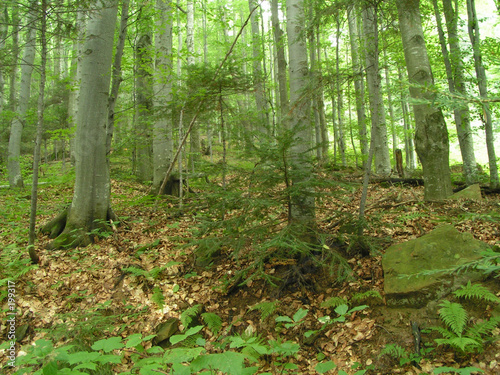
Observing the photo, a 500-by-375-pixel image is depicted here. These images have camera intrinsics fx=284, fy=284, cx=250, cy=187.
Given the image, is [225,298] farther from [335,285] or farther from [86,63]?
[86,63]

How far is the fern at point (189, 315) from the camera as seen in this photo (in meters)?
3.63

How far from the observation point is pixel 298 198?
3.70 m

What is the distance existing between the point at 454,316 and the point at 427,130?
3800 millimetres

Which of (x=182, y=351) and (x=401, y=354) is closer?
(x=182, y=351)

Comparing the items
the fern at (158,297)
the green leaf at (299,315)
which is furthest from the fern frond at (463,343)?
the fern at (158,297)

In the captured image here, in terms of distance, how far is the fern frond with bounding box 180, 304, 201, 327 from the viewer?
363 cm

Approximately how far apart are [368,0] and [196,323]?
480 cm

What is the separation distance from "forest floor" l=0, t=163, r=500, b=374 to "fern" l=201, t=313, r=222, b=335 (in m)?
0.13

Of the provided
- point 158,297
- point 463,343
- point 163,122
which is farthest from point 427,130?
point 163,122

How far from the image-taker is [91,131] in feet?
18.6

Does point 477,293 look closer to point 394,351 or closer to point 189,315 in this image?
point 394,351

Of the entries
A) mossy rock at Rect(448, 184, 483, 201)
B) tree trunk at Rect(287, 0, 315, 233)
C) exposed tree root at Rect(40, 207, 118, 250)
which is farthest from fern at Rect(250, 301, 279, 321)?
mossy rock at Rect(448, 184, 483, 201)

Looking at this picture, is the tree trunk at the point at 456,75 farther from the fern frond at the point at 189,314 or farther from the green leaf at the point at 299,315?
the green leaf at the point at 299,315

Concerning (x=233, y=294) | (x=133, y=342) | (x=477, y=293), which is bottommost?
(x=233, y=294)
